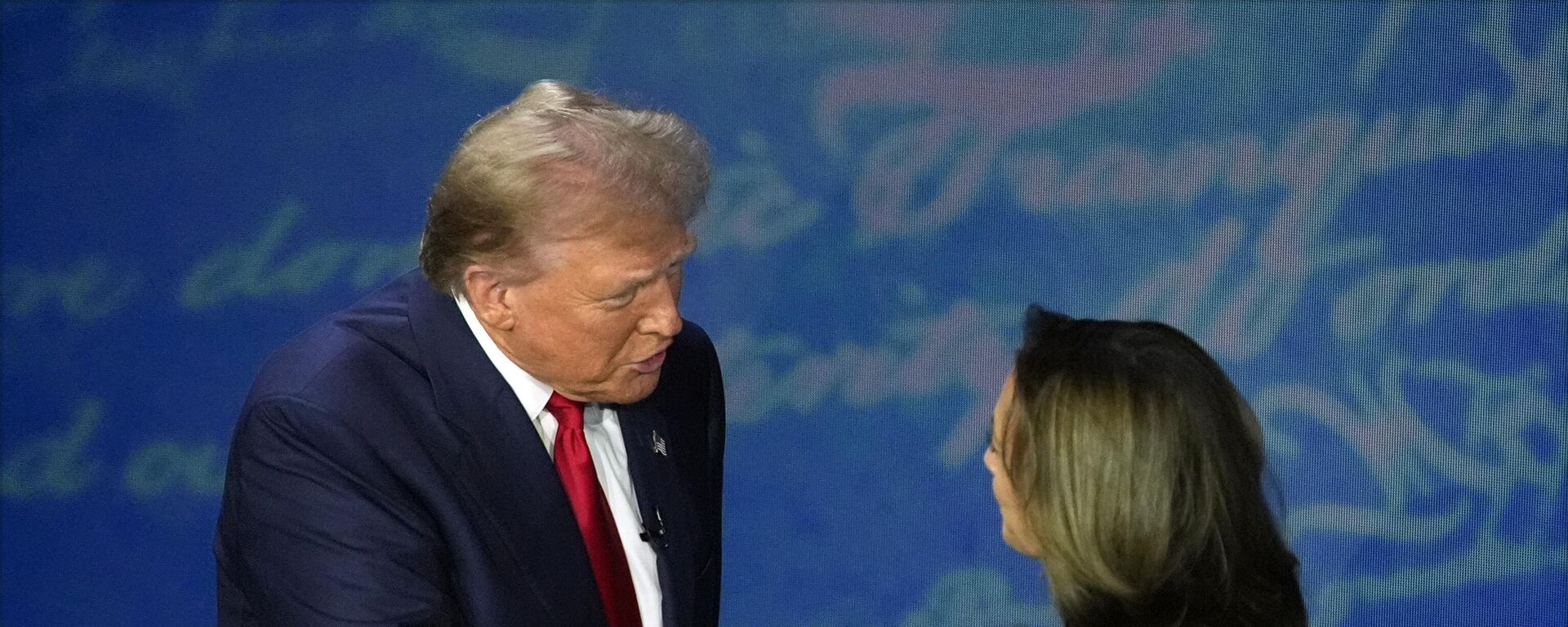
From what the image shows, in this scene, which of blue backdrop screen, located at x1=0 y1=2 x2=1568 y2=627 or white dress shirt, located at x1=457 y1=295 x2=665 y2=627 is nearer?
white dress shirt, located at x1=457 y1=295 x2=665 y2=627

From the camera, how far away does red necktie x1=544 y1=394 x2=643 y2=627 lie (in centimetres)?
237

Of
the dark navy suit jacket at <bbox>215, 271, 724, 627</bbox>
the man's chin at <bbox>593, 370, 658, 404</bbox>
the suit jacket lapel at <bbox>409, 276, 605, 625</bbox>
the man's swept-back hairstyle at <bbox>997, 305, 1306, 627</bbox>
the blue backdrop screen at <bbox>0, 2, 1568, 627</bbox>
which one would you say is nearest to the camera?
the man's swept-back hairstyle at <bbox>997, 305, 1306, 627</bbox>

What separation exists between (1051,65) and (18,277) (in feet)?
8.27

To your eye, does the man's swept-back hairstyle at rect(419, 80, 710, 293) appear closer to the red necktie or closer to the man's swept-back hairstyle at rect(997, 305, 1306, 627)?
the red necktie

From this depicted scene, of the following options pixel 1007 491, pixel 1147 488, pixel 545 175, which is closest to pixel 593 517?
pixel 545 175

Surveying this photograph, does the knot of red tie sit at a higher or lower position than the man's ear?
lower

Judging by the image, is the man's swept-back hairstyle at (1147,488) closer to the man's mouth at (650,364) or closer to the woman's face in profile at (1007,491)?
the woman's face in profile at (1007,491)

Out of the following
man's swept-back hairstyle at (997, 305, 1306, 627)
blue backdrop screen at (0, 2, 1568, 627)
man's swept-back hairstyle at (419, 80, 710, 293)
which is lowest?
man's swept-back hairstyle at (997, 305, 1306, 627)

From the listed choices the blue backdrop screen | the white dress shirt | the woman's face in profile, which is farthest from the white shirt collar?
the blue backdrop screen

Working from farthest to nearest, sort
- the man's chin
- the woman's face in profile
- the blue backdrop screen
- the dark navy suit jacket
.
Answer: the blue backdrop screen → the man's chin → the dark navy suit jacket → the woman's face in profile

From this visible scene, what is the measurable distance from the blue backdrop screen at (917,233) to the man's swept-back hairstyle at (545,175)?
2.06 meters

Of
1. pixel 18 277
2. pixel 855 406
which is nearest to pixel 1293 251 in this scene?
pixel 855 406

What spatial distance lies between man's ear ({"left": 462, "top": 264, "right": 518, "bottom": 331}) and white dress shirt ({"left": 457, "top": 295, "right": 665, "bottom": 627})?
0.05 m

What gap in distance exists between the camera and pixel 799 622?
14.8 ft
